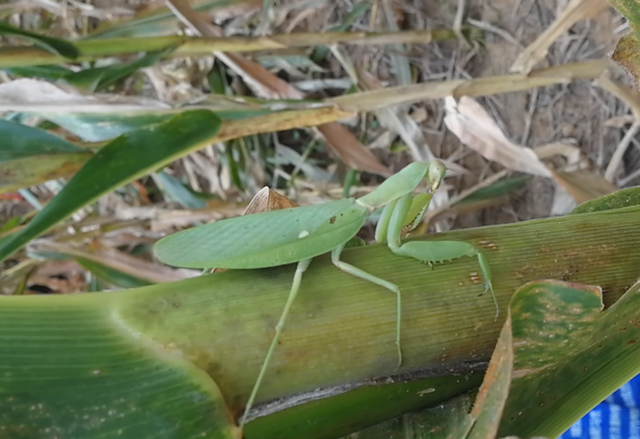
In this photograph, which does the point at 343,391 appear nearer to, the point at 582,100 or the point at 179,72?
the point at 582,100

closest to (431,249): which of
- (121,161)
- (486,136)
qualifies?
(121,161)

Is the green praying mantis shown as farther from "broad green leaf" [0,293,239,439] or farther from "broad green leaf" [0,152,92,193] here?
"broad green leaf" [0,152,92,193]

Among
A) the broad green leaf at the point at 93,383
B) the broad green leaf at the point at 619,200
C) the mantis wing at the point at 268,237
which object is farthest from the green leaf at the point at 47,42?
the broad green leaf at the point at 619,200

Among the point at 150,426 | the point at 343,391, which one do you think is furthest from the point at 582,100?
the point at 150,426

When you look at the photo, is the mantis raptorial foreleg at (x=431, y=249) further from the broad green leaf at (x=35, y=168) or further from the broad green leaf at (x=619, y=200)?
the broad green leaf at (x=35, y=168)

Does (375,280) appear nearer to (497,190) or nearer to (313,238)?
(313,238)
